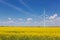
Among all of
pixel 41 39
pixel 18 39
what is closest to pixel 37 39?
pixel 41 39

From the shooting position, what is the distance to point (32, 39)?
11211 millimetres

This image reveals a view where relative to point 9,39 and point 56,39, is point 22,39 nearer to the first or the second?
point 9,39

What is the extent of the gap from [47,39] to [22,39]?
153 centimetres

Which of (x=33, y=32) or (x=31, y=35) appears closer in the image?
(x=31, y=35)

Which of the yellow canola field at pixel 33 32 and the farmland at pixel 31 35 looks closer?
the farmland at pixel 31 35

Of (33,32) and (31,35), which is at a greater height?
(33,32)

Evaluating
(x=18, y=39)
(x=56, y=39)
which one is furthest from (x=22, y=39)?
(x=56, y=39)

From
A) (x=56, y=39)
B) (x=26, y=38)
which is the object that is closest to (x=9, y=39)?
(x=26, y=38)

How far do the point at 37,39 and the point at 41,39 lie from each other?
261 mm

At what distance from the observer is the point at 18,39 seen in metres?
11.3

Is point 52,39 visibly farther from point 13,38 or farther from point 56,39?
point 13,38

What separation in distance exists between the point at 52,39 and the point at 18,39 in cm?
208

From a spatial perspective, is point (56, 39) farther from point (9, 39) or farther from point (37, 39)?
point (9, 39)

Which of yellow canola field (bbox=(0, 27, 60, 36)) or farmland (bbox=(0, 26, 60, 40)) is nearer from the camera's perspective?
farmland (bbox=(0, 26, 60, 40))
